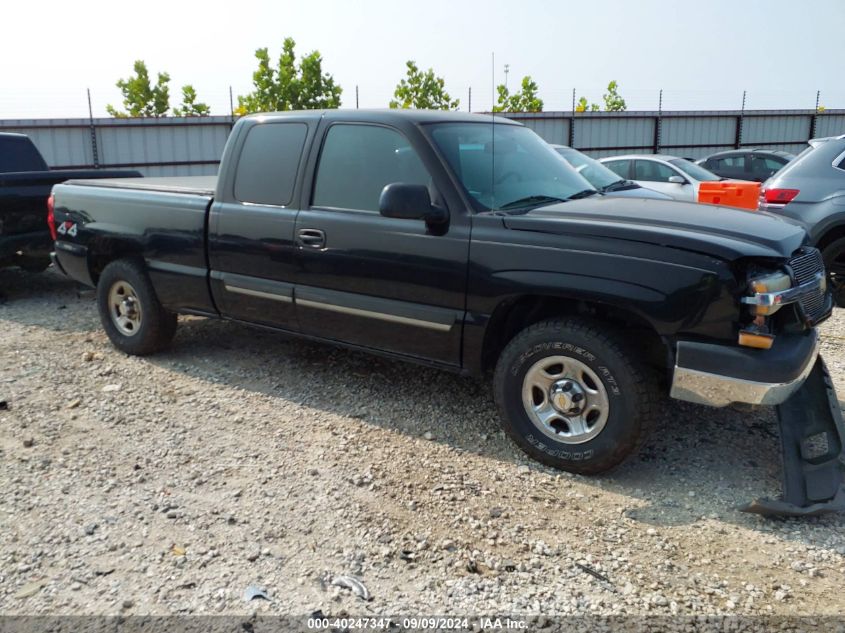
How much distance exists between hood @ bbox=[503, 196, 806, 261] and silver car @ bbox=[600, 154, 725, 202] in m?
7.92

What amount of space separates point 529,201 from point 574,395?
3.95 feet

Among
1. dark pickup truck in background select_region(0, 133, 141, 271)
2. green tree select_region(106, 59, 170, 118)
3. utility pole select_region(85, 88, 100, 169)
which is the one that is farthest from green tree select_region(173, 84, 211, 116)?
dark pickup truck in background select_region(0, 133, 141, 271)

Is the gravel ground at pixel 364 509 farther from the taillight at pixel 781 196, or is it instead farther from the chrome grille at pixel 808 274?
the taillight at pixel 781 196

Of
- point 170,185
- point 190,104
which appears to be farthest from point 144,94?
point 170,185

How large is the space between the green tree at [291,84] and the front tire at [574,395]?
70.6 feet

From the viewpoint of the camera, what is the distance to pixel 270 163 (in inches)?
195

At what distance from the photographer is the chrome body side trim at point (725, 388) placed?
3.38 metres

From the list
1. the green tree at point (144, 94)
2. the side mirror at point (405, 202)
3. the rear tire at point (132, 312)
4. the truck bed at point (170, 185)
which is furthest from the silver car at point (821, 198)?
the green tree at point (144, 94)

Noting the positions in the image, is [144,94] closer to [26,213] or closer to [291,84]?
[291,84]

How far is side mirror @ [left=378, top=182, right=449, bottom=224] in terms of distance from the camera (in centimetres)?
395

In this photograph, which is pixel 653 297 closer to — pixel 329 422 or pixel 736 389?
pixel 736 389

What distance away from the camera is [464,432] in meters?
4.47

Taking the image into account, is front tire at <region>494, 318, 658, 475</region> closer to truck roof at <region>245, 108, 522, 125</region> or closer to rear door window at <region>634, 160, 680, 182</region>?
truck roof at <region>245, 108, 522, 125</region>

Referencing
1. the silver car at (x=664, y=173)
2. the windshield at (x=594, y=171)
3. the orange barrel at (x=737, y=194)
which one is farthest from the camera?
the silver car at (x=664, y=173)
